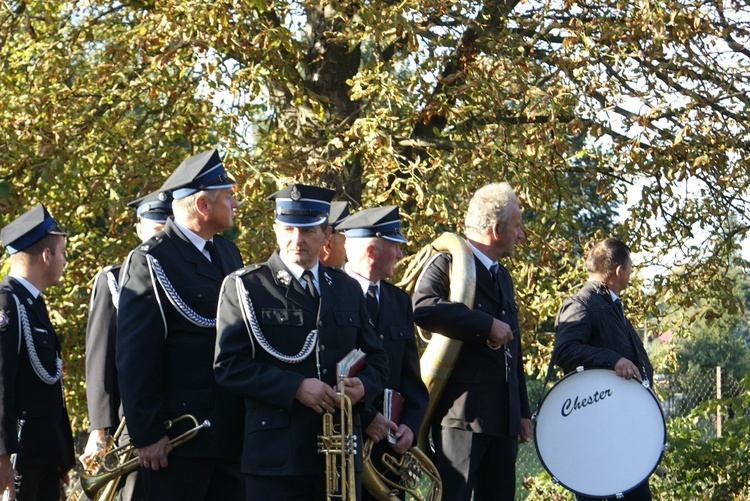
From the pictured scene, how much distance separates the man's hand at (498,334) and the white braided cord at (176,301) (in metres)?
1.59

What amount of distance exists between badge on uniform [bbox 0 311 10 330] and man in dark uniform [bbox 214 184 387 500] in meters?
1.33

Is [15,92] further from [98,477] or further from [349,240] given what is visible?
[98,477]

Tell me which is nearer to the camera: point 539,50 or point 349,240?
point 349,240

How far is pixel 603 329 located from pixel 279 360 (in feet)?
9.94

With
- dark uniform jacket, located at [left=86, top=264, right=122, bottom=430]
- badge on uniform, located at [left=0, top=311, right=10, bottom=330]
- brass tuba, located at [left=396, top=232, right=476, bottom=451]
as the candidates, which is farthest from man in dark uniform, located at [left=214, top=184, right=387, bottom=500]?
badge on uniform, located at [left=0, top=311, right=10, bottom=330]

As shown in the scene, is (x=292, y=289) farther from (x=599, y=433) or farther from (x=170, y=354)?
(x=599, y=433)

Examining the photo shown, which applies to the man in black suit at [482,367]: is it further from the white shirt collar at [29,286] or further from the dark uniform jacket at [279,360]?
the white shirt collar at [29,286]

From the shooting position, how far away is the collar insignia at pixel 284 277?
479 centimetres

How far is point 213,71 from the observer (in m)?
9.61

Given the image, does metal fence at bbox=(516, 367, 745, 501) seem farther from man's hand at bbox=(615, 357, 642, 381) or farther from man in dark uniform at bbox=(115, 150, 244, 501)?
man in dark uniform at bbox=(115, 150, 244, 501)

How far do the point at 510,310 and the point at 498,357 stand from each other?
322 mm

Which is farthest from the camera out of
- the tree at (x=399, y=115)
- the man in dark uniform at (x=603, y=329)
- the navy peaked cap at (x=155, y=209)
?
the tree at (x=399, y=115)

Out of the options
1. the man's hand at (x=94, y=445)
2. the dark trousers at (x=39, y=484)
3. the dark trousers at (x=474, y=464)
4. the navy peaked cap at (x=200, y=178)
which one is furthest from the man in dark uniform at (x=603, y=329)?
the dark trousers at (x=39, y=484)

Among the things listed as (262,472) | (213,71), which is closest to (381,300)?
(262,472)
